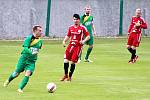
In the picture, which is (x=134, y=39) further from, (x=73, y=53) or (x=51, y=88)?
(x=51, y=88)

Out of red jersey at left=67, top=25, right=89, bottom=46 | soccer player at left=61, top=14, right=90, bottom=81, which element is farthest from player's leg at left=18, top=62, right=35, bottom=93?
red jersey at left=67, top=25, right=89, bottom=46

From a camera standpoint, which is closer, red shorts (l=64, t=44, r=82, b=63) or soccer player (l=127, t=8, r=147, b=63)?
red shorts (l=64, t=44, r=82, b=63)

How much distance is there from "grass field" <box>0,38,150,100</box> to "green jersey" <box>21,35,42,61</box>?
0.94m

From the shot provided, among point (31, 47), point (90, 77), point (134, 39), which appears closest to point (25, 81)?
point (31, 47)

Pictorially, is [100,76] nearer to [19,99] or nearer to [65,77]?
[65,77]

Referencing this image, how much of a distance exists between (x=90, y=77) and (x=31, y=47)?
4062mm

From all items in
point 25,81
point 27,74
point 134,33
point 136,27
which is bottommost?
point 25,81

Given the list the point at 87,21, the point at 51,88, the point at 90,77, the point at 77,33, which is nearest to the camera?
the point at 51,88

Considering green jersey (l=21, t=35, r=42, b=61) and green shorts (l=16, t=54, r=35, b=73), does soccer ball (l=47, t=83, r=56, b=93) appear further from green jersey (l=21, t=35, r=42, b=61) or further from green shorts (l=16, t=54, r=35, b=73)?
green jersey (l=21, t=35, r=42, b=61)

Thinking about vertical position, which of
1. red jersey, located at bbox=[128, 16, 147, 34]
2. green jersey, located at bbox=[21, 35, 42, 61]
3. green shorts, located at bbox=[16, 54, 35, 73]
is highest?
red jersey, located at bbox=[128, 16, 147, 34]

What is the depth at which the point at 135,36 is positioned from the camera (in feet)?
83.6

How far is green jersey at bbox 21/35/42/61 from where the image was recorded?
1656cm

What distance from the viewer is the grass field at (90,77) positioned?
53.1 ft

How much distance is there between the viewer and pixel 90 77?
66.4ft
